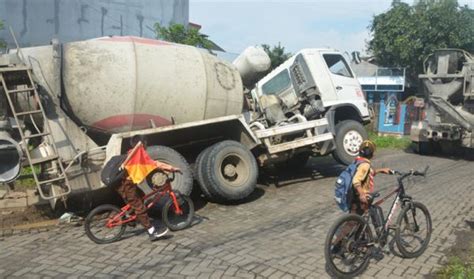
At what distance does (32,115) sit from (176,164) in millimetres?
2089

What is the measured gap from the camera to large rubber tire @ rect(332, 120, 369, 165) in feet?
31.9

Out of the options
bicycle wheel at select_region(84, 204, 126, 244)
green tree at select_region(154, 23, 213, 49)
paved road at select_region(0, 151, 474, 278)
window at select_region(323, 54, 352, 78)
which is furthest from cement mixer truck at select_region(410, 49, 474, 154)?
bicycle wheel at select_region(84, 204, 126, 244)

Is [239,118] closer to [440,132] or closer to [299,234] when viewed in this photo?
[299,234]

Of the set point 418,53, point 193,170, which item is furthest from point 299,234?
point 418,53

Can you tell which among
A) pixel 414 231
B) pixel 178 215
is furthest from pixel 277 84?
pixel 414 231

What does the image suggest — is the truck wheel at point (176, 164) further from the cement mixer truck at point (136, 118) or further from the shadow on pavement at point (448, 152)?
the shadow on pavement at point (448, 152)

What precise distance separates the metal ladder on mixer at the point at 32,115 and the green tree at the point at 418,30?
23013 mm

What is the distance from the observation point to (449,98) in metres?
12.6

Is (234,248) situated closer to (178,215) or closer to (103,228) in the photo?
(178,215)

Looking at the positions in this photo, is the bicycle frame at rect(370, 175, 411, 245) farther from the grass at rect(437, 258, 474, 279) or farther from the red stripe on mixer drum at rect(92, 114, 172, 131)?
the red stripe on mixer drum at rect(92, 114, 172, 131)

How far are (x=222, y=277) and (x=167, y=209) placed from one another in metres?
1.77

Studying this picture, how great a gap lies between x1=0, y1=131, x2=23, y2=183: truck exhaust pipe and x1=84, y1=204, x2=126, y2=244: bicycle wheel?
1.17 m

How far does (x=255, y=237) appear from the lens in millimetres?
6125

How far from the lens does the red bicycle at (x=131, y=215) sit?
234 inches
